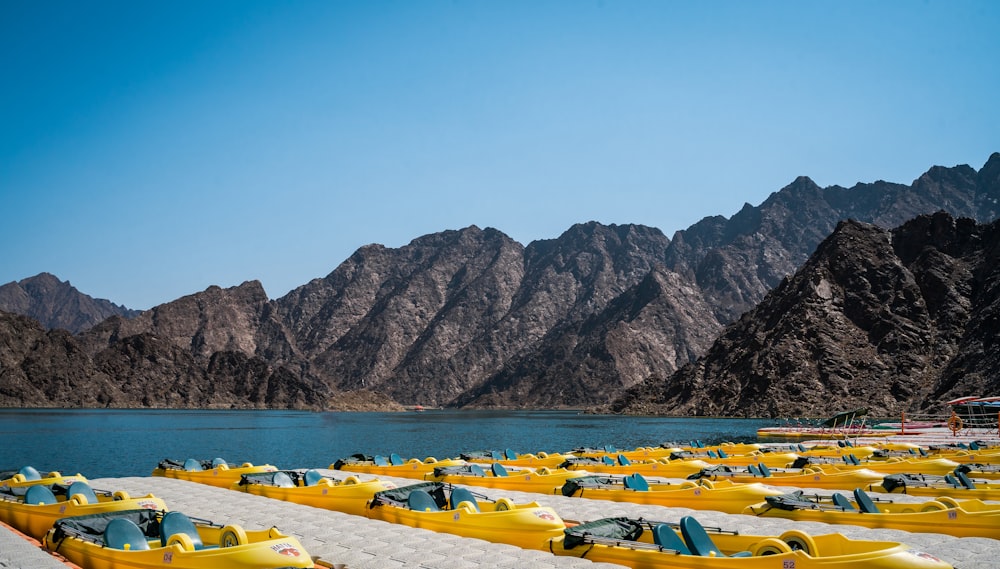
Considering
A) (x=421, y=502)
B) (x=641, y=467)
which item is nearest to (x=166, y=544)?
(x=421, y=502)

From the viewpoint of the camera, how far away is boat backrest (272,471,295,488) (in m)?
35.1

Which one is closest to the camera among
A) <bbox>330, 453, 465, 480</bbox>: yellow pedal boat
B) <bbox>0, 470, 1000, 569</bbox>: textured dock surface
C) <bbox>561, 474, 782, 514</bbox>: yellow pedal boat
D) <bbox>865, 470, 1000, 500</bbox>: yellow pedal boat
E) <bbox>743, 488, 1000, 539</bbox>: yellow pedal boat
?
<bbox>0, 470, 1000, 569</bbox>: textured dock surface

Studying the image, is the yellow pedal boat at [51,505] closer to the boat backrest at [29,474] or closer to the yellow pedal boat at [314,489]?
the boat backrest at [29,474]

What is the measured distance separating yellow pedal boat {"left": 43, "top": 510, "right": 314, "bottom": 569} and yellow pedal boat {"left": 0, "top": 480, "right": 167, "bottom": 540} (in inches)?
92.9

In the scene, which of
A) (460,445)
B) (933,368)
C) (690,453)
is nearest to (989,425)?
(690,453)

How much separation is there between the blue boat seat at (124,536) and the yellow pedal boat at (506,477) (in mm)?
20879

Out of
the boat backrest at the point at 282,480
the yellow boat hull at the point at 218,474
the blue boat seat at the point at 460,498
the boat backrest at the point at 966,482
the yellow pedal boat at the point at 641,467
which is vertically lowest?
the yellow boat hull at the point at 218,474

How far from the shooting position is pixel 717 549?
61.8 feet

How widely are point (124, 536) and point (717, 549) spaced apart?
48.5 ft

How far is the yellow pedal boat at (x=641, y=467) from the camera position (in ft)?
146

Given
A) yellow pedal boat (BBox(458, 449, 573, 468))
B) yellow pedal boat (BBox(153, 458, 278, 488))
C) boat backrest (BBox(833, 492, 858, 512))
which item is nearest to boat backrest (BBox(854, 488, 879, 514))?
boat backrest (BBox(833, 492, 858, 512))

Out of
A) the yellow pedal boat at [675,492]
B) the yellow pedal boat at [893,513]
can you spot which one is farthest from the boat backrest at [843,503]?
the yellow pedal boat at [675,492]

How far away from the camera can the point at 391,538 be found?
23.5 meters

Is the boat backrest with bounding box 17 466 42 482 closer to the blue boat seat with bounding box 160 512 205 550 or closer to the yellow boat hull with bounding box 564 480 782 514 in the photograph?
the blue boat seat with bounding box 160 512 205 550
